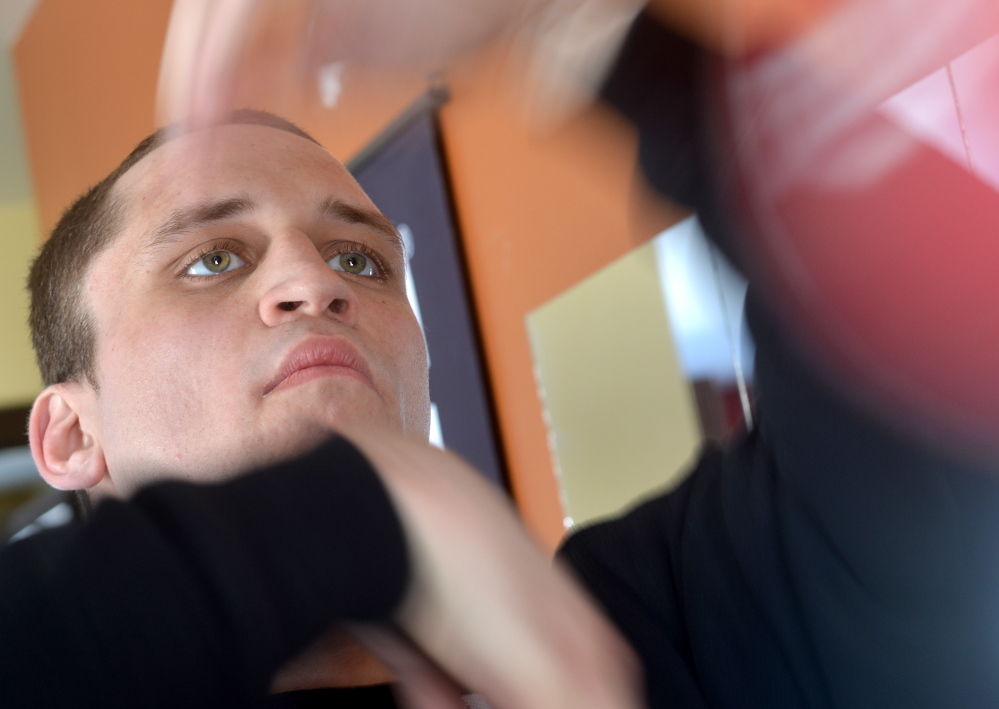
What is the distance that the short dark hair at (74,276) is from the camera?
0.85 meters

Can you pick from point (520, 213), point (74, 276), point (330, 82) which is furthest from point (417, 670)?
point (520, 213)

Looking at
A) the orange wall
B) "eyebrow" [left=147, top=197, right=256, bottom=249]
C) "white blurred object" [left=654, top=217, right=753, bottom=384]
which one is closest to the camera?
"eyebrow" [left=147, top=197, right=256, bottom=249]

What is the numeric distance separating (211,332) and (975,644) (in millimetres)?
626

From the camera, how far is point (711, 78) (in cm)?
67

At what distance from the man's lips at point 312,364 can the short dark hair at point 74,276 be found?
21cm

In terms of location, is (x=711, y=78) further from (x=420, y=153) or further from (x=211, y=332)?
(x=420, y=153)

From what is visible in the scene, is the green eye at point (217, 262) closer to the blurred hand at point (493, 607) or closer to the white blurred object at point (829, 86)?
the blurred hand at point (493, 607)

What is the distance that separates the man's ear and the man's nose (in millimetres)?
209

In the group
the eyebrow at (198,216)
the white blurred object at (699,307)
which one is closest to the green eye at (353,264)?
the eyebrow at (198,216)

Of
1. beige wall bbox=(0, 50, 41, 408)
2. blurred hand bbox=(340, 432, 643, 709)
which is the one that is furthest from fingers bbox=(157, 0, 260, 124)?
beige wall bbox=(0, 50, 41, 408)

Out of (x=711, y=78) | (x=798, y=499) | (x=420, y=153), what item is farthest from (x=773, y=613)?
(x=420, y=153)

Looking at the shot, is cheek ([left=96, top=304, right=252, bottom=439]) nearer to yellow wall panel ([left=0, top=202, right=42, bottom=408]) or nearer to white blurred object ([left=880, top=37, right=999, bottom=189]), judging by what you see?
white blurred object ([left=880, top=37, right=999, bottom=189])

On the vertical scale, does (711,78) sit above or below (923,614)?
above

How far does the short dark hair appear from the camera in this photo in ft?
2.80
